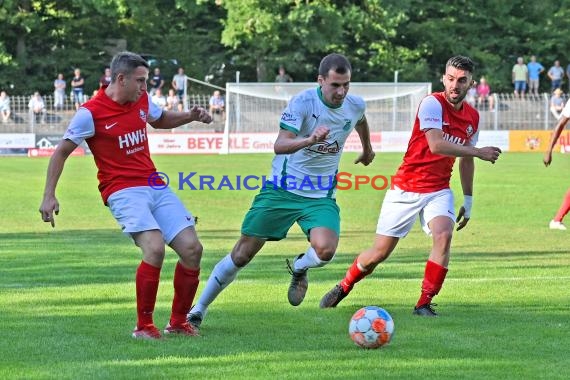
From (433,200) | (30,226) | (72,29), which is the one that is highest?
(72,29)

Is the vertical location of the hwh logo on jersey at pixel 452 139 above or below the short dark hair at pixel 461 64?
below

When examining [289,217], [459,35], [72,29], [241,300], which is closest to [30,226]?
[241,300]

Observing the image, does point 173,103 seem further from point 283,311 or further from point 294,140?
point 294,140

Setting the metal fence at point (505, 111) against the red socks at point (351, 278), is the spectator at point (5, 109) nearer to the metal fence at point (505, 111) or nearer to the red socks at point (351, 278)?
the metal fence at point (505, 111)

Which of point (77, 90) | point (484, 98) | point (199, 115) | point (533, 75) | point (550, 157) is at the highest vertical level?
point (533, 75)

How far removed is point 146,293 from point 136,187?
718 millimetres

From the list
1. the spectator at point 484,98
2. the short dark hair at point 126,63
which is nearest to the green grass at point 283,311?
the short dark hair at point 126,63

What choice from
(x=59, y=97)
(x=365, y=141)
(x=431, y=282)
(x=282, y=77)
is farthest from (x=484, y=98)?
(x=431, y=282)

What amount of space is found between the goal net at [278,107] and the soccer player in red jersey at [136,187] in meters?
29.1

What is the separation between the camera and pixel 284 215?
8.59 meters

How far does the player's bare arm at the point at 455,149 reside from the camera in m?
8.45

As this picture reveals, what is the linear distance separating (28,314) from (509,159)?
27.5 m

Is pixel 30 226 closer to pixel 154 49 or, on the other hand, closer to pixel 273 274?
pixel 273 274

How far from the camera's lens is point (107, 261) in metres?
12.6
